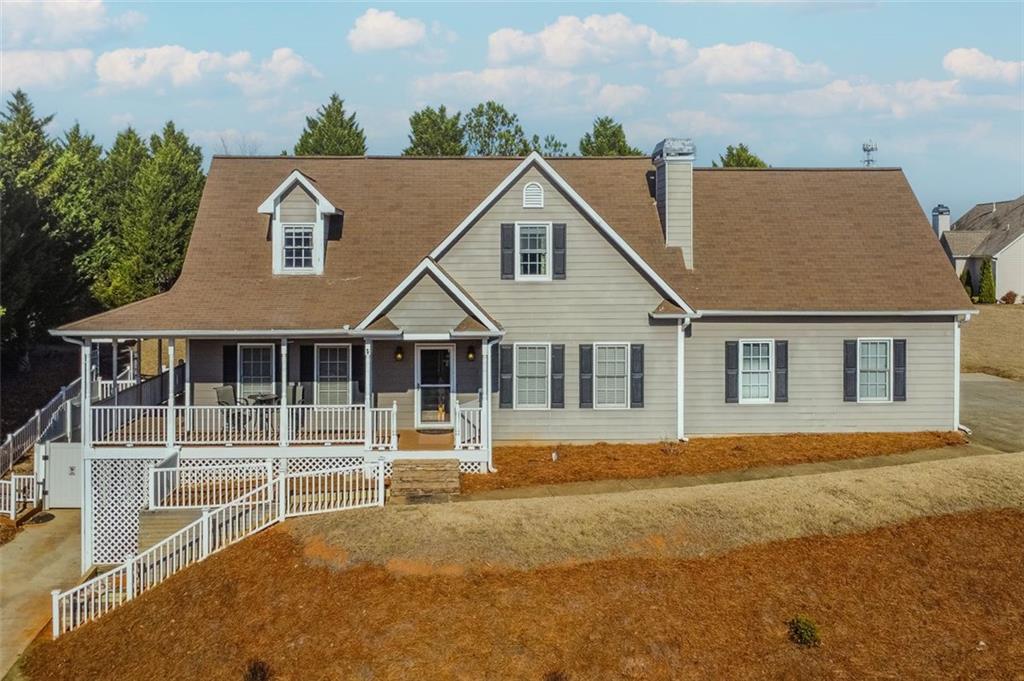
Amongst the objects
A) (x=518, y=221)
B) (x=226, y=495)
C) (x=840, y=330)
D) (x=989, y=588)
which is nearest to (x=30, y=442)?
(x=226, y=495)

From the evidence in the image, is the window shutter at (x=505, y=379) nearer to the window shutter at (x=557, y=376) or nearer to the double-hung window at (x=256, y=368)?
the window shutter at (x=557, y=376)

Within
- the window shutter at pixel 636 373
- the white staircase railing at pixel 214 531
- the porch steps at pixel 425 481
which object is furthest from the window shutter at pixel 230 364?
the window shutter at pixel 636 373

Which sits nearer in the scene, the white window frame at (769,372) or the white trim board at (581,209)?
the white trim board at (581,209)

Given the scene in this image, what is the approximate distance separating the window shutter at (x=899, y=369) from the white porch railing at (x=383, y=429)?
41.9 feet

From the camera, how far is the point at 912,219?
2464 cm

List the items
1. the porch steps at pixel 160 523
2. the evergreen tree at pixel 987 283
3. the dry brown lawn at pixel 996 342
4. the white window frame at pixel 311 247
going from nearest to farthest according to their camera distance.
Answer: the porch steps at pixel 160 523 < the white window frame at pixel 311 247 < the dry brown lawn at pixel 996 342 < the evergreen tree at pixel 987 283

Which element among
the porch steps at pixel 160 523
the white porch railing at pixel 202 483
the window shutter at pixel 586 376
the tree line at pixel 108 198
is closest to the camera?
the porch steps at pixel 160 523

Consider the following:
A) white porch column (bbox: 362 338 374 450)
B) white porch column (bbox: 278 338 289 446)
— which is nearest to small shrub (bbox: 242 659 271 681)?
white porch column (bbox: 362 338 374 450)

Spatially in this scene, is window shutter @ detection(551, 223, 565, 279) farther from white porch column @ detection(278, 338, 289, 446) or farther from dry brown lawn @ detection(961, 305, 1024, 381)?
dry brown lawn @ detection(961, 305, 1024, 381)

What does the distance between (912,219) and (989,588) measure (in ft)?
46.3

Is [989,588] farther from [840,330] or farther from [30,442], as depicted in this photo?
[30,442]

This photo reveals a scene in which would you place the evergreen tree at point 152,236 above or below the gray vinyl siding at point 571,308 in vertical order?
above

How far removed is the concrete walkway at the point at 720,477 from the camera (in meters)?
17.6

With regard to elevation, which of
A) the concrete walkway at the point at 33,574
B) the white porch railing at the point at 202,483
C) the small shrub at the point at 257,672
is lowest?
the concrete walkway at the point at 33,574
